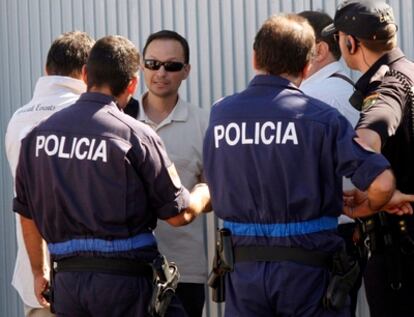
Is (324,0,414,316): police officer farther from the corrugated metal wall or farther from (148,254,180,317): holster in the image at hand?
the corrugated metal wall

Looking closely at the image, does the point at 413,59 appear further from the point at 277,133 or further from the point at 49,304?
the point at 49,304

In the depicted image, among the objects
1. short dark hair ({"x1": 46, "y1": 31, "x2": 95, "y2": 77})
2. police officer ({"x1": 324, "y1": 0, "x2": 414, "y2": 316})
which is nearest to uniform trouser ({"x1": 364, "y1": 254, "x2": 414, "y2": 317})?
police officer ({"x1": 324, "y1": 0, "x2": 414, "y2": 316})

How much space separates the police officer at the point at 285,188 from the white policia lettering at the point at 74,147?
543 mm

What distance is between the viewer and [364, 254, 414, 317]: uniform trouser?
513 cm

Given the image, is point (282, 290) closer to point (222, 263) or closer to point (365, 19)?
point (222, 263)

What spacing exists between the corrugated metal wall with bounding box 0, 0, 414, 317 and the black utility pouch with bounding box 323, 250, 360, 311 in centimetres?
189

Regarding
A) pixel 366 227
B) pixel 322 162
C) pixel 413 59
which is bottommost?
pixel 366 227

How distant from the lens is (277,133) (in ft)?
15.1

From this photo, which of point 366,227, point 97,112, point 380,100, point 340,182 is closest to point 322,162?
point 340,182

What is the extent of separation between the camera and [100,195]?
4.87 meters

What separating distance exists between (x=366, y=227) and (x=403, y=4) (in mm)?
1576

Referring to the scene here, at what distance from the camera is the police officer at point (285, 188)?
4.57 m

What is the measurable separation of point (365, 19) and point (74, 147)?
1.50m

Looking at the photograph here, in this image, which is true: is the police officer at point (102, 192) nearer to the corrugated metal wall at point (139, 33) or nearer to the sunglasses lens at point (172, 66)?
the sunglasses lens at point (172, 66)
